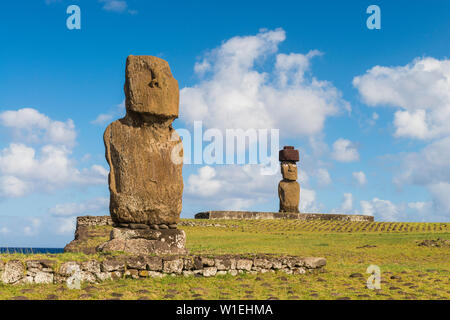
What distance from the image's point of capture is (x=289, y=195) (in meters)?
36.9

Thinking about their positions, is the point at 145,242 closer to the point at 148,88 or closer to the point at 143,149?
the point at 143,149

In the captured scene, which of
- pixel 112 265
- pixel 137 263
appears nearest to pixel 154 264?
pixel 137 263

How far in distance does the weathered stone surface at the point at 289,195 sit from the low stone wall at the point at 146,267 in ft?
88.8

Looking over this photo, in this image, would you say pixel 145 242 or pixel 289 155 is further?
pixel 289 155

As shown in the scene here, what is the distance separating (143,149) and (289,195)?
27.5m

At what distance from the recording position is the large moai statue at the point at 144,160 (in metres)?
10.4

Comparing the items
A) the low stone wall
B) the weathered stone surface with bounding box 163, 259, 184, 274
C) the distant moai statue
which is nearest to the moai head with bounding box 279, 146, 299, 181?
the distant moai statue

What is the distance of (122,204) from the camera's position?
1042 cm

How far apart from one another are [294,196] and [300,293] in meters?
29.5

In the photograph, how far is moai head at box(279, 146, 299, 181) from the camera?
3738cm

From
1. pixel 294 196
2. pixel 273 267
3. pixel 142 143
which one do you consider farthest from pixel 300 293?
pixel 294 196

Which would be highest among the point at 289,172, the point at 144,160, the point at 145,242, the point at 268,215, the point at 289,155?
the point at 289,155

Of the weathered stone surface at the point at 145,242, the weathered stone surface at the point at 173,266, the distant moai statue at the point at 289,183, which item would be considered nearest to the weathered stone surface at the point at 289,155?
the distant moai statue at the point at 289,183

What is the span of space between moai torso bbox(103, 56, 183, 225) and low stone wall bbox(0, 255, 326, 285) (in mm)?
1929
